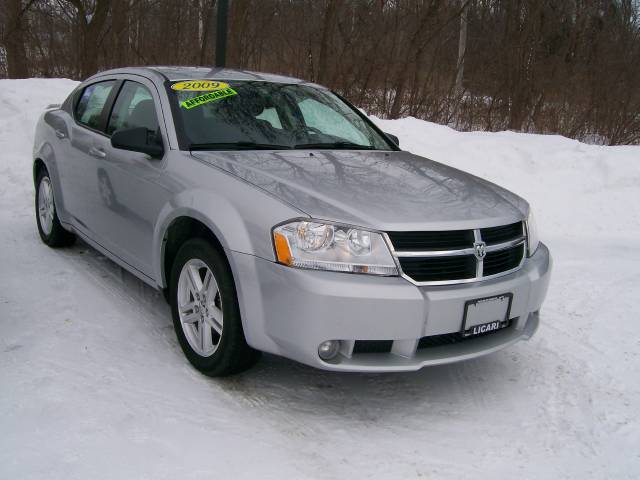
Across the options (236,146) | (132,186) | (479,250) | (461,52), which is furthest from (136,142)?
(461,52)

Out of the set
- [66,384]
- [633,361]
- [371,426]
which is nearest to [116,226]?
[66,384]

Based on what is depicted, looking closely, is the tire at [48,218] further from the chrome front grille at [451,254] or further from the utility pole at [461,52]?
the utility pole at [461,52]

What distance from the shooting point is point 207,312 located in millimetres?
3375

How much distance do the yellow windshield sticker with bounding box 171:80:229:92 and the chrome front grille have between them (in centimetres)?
189

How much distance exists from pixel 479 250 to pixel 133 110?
2536mm

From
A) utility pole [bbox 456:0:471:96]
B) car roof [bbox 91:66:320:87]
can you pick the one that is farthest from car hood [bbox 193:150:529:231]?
utility pole [bbox 456:0:471:96]

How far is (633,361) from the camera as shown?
3.94 m

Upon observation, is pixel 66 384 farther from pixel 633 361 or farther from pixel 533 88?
pixel 533 88

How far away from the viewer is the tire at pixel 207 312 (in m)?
3.16

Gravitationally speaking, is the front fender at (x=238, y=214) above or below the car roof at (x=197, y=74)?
below

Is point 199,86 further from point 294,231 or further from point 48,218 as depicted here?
point 48,218

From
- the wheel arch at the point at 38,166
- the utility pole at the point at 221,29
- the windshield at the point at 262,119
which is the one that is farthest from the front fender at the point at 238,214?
the utility pole at the point at 221,29

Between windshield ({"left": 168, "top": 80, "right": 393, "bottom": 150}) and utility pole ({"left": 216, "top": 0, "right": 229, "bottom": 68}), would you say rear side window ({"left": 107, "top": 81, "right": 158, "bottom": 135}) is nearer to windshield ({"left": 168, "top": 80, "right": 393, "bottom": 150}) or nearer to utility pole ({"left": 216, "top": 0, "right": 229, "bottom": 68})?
windshield ({"left": 168, "top": 80, "right": 393, "bottom": 150})

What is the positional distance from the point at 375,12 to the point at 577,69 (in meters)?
4.10
